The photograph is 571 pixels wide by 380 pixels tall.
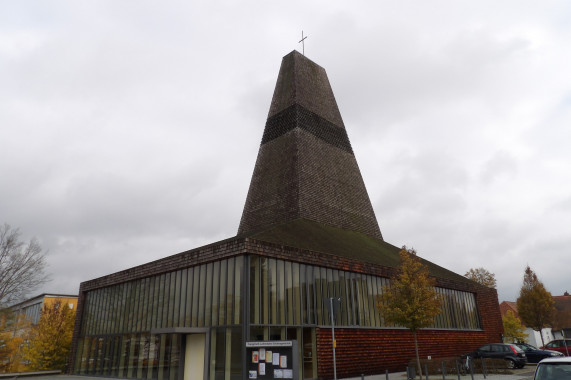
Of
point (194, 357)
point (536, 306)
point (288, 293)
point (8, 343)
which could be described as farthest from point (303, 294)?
point (536, 306)

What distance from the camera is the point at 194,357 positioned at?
19.8 metres

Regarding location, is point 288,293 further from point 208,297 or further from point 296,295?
point 208,297

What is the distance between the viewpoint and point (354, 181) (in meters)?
38.4

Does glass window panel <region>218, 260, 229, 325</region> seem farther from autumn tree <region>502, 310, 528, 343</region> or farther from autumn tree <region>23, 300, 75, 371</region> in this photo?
autumn tree <region>502, 310, 528, 343</region>

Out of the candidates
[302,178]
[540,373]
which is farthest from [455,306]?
[540,373]

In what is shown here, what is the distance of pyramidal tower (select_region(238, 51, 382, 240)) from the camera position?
31.7m

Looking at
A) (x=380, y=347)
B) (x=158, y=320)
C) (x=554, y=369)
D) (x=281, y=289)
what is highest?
(x=281, y=289)

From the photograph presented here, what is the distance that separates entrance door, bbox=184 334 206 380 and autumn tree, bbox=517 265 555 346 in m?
41.3

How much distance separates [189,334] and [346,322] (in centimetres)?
825

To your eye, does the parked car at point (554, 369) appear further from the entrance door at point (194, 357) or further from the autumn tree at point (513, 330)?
the autumn tree at point (513, 330)

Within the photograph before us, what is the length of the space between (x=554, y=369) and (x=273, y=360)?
324 inches

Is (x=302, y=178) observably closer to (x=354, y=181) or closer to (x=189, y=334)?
(x=354, y=181)

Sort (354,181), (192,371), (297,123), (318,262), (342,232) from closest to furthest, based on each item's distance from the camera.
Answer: (192,371)
(318,262)
(342,232)
(297,123)
(354,181)

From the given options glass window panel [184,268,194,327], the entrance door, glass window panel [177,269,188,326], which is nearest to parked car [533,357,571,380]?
the entrance door
